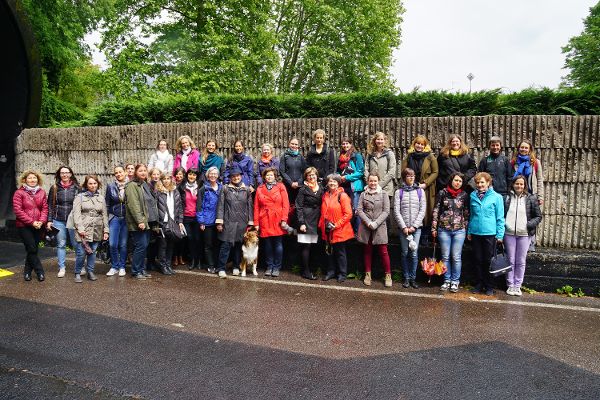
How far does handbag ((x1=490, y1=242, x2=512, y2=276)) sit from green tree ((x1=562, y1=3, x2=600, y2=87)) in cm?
2562

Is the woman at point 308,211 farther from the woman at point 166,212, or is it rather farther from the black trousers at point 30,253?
the black trousers at point 30,253

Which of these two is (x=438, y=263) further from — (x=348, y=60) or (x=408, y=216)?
(x=348, y=60)

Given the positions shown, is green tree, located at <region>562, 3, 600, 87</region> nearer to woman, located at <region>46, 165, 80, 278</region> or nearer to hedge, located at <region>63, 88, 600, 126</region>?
hedge, located at <region>63, 88, 600, 126</region>

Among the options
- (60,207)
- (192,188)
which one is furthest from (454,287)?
(60,207)

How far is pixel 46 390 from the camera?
147 inches

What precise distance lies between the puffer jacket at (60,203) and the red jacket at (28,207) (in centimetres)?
12

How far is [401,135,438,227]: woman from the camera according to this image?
7.33 m

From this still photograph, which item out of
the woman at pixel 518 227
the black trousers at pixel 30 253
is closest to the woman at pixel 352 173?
the woman at pixel 518 227

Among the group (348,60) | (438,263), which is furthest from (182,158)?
(348,60)

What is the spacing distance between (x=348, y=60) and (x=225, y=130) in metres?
13.6

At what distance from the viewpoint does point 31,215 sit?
24.7 ft

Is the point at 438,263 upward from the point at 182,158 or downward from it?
downward

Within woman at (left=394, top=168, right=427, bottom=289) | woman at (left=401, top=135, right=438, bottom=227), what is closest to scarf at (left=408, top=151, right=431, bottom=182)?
woman at (left=401, top=135, right=438, bottom=227)

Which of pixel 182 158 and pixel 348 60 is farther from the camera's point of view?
pixel 348 60
